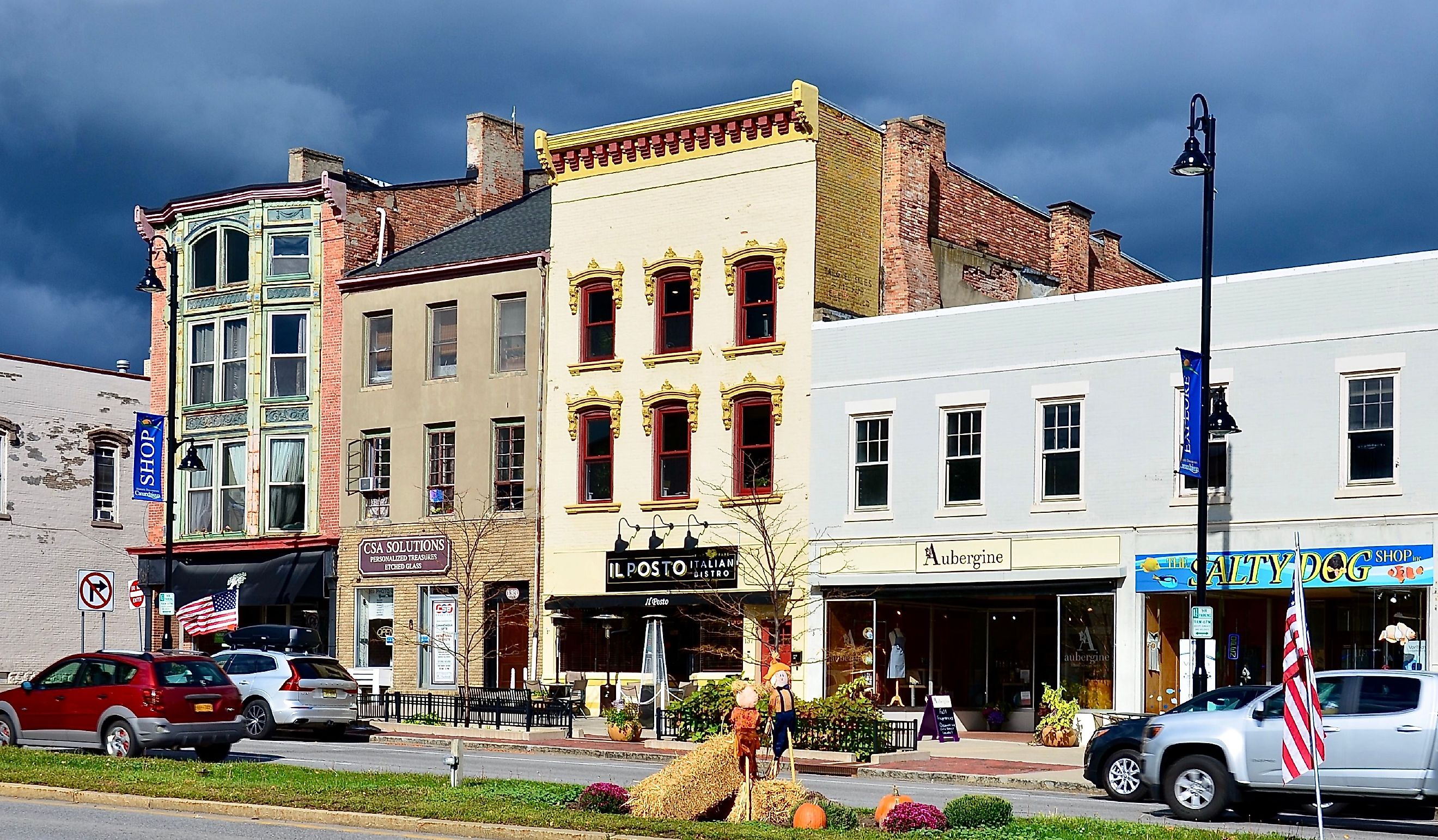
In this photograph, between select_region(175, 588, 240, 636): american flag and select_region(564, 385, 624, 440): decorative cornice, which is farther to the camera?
select_region(564, 385, 624, 440): decorative cornice

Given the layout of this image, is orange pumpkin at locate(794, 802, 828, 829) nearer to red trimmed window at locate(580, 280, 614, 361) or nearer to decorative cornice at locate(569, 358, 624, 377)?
decorative cornice at locate(569, 358, 624, 377)

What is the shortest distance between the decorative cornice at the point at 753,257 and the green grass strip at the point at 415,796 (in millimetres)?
17327

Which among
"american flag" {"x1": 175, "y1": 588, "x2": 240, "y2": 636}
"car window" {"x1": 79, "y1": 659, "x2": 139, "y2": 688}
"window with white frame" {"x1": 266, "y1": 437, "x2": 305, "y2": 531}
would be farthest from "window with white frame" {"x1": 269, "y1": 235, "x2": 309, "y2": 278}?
"car window" {"x1": 79, "y1": 659, "x2": 139, "y2": 688}

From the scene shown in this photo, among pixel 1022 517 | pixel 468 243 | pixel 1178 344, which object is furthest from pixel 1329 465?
pixel 468 243

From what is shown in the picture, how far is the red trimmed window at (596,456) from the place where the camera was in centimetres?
3972

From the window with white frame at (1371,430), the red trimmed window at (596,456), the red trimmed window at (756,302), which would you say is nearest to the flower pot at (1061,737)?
the window with white frame at (1371,430)

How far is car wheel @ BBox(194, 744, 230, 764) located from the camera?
25125mm

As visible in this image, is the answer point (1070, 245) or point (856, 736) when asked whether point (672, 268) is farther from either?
point (856, 736)

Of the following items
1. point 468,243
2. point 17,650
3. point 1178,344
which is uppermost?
point 468,243

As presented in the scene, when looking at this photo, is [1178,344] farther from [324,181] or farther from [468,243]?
[324,181]

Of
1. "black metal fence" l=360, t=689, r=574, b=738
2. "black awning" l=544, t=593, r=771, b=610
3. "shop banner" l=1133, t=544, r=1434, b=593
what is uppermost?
"shop banner" l=1133, t=544, r=1434, b=593

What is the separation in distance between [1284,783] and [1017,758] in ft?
34.9

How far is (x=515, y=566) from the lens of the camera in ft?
134

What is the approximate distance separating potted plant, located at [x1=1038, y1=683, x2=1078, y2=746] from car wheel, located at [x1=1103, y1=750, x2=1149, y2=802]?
930 centimetres
